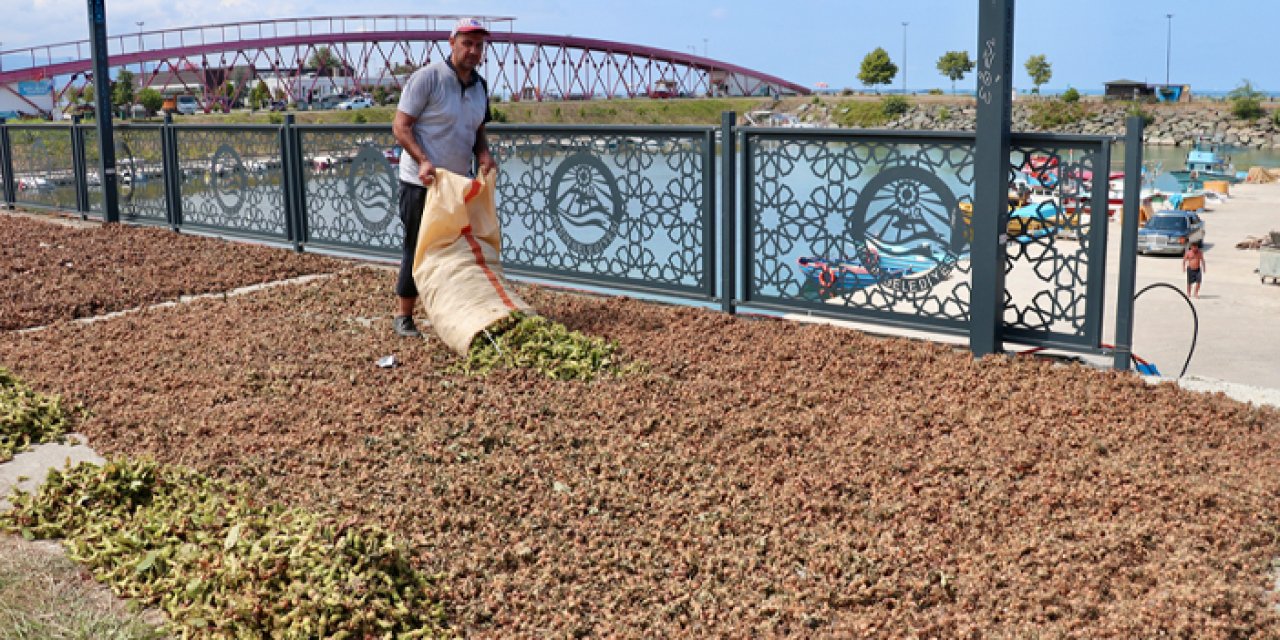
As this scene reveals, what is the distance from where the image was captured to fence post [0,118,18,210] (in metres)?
13.5

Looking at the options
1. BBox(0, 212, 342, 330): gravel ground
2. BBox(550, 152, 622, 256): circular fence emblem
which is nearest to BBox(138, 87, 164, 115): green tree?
BBox(0, 212, 342, 330): gravel ground

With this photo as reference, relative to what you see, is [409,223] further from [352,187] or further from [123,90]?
[123,90]

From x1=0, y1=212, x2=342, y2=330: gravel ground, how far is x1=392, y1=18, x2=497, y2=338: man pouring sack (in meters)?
2.55

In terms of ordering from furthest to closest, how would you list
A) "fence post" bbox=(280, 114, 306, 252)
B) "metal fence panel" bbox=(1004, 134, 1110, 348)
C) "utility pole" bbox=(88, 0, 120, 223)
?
"utility pole" bbox=(88, 0, 120, 223) → "fence post" bbox=(280, 114, 306, 252) → "metal fence panel" bbox=(1004, 134, 1110, 348)

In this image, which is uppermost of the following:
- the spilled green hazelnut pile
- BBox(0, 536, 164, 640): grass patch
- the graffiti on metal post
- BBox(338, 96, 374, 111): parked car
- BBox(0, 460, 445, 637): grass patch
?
BBox(338, 96, 374, 111): parked car

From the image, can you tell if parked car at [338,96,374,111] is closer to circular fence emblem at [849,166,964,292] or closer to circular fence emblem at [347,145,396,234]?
circular fence emblem at [347,145,396,234]

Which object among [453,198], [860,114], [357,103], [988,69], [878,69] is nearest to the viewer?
[988,69]

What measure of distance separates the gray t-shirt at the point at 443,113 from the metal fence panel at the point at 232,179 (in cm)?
419

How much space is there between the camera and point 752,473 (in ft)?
13.1

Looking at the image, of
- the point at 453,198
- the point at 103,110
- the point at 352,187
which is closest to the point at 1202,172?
the point at 103,110

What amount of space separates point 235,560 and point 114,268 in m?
6.64

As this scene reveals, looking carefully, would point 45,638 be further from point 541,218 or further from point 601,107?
point 601,107

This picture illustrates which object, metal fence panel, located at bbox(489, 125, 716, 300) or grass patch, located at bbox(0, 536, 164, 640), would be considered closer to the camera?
grass patch, located at bbox(0, 536, 164, 640)

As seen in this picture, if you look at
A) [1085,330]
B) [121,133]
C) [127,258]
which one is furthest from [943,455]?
[121,133]
